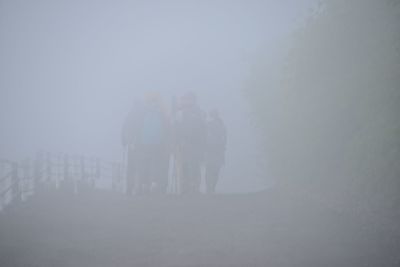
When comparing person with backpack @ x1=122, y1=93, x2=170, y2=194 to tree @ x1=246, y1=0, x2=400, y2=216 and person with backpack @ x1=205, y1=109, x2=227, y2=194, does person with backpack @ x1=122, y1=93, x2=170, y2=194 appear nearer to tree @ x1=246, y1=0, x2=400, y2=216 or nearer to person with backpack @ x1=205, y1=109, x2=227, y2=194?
person with backpack @ x1=205, y1=109, x2=227, y2=194

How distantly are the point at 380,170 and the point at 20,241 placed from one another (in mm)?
5643

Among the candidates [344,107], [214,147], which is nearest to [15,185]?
[214,147]

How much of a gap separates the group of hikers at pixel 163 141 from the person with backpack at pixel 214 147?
15.5 inches

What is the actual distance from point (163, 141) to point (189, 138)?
63 cm

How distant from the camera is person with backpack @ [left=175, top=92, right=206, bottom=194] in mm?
11859

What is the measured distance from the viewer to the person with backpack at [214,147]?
13.0 metres

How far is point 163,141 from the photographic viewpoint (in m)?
12.0

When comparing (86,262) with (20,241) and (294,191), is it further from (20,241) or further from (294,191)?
(294,191)

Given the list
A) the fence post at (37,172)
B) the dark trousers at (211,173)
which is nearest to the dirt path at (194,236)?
the dark trousers at (211,173)

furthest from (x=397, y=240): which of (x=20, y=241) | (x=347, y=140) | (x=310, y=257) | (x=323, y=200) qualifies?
(x=20, y=241)

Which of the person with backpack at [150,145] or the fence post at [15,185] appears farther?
the fence post at [15,185]

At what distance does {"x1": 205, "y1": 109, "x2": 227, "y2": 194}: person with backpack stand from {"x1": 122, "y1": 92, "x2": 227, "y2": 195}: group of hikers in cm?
39

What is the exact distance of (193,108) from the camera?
471 inches

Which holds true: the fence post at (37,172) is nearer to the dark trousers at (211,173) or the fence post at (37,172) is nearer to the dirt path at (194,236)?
the dirt path at (194,236)
